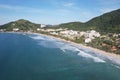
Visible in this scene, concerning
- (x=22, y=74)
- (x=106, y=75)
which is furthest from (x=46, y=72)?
(x=106, y=75)

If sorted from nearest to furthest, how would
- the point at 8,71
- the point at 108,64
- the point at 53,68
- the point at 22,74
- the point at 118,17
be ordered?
the point at 22,74, the point at 8,71, the point at 53,68, the point at 108,64, the point at 118,17

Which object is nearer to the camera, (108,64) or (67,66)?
(67,66)

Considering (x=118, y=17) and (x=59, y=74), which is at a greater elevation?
(x=118, y=17)

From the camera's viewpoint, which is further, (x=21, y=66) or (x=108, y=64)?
(x=108, y=64)

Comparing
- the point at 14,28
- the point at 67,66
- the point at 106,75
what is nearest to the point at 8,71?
the point at 67,66

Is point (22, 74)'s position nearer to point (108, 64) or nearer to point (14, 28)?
point (108, 64)

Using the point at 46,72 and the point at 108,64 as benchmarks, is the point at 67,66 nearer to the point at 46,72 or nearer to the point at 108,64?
the point at 46,72

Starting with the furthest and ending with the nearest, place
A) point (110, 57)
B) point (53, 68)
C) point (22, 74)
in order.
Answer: point (110, 57) < point (53, 68) < point (22, 74)

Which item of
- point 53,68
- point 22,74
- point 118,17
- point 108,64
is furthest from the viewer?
point 118,17

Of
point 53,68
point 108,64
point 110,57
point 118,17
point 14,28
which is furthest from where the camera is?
point 14,28
